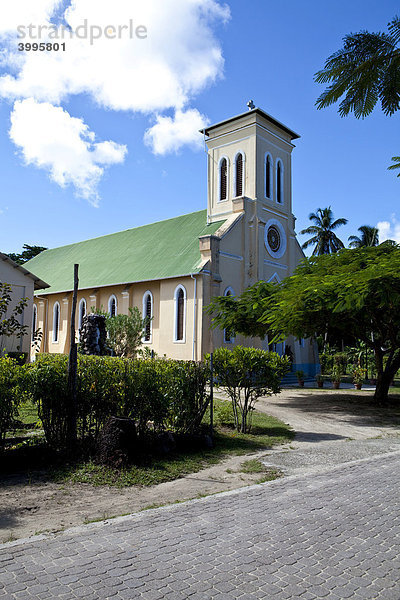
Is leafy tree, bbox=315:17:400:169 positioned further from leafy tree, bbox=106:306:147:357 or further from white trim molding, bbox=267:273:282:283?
white trim molding, bbox=267:273:282:283

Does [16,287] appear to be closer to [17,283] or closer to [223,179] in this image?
[17,283]

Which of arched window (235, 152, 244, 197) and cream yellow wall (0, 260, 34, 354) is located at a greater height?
arched window (235, 152, 244, 197)

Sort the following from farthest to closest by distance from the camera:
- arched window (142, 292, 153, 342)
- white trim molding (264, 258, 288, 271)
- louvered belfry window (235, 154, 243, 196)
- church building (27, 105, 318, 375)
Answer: louvered belfry window (235, 154, 243, 196) → white trim molding (264, 258, 288, 271) → arched window (142, 292, 153, 342) → church building (27, 105, 318, 375)

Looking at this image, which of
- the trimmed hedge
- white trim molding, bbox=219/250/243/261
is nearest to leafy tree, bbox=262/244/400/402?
the trimmed hedge

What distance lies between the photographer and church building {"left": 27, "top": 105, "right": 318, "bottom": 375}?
27219 mm

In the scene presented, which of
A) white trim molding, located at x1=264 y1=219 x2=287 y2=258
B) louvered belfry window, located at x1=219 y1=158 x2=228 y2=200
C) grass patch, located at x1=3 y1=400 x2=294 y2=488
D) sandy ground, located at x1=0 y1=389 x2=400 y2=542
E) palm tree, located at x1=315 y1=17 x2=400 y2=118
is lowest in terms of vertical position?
sandy ground, located at x1=0 y1=389 x2=400 y2=542

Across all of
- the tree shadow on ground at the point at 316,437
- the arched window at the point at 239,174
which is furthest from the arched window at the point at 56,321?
the tree shadow on ground at the point at 316,437

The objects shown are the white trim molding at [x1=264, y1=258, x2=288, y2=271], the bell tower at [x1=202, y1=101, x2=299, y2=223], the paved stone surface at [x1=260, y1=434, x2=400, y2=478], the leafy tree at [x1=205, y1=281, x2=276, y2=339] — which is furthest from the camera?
the white trim molding at [x1=264, y1=258, x2=288, y2=271]

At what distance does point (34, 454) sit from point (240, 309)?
42.1ft

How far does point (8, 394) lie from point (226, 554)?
13.7 feet

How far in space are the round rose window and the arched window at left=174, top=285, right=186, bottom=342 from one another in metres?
7.37

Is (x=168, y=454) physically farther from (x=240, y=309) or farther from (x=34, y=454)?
(x=240, y=309)

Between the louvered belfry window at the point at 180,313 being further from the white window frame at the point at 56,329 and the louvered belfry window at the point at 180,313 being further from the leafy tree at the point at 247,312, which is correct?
the white window frame at the point at 56,329

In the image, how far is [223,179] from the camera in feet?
105
